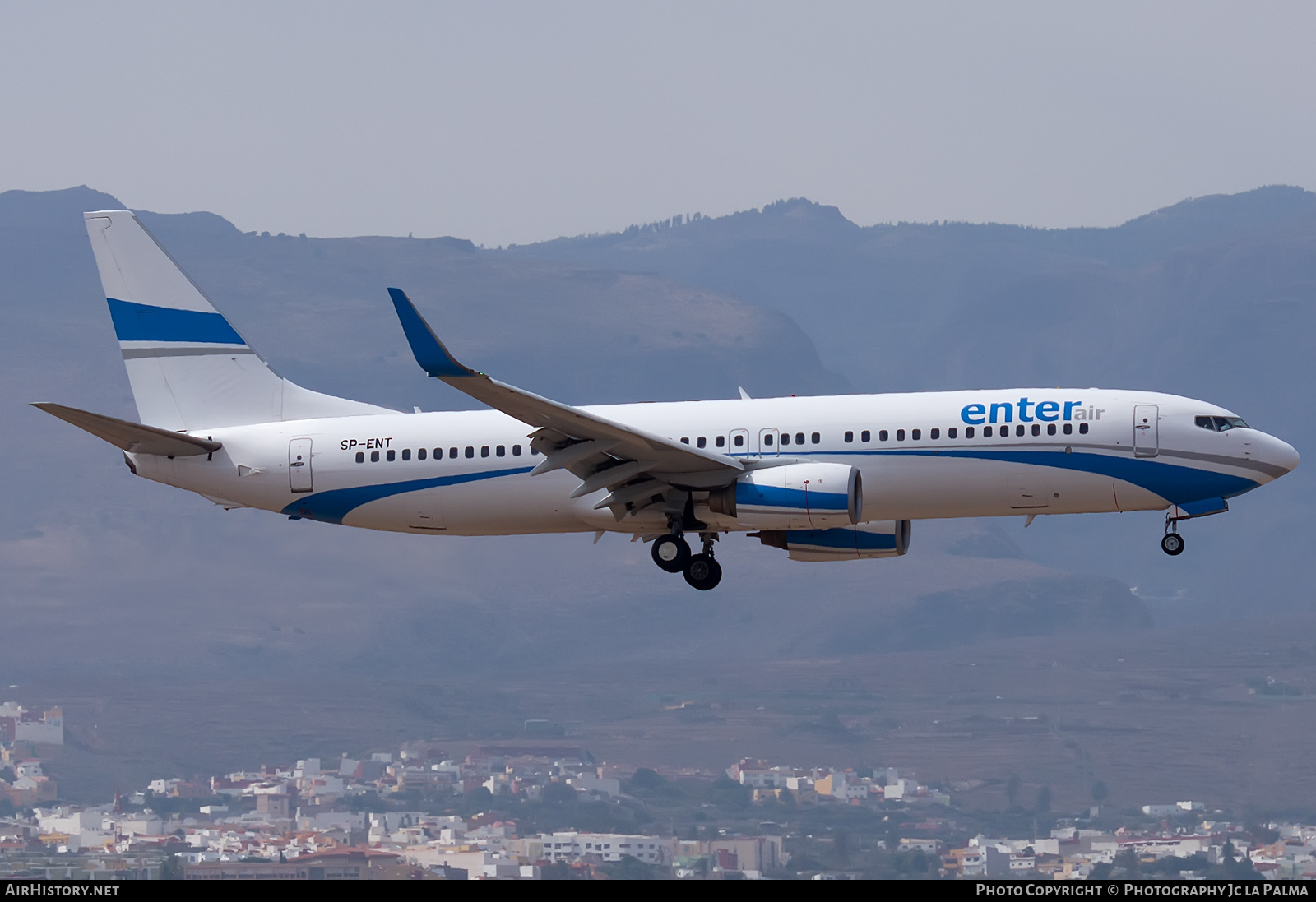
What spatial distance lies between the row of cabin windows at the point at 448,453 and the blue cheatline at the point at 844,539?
7.66 m

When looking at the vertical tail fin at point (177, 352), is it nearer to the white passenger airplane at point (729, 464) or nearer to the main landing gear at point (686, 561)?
the white passenger airplane at point (729, 464)

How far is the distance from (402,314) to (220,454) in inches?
436

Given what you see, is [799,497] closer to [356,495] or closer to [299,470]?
[356,495]

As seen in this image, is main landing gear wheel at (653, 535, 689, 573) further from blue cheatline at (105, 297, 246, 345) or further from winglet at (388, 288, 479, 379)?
blue cheatline at (105, 297, 246, 345)

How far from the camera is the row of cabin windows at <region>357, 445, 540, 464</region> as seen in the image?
50.2m

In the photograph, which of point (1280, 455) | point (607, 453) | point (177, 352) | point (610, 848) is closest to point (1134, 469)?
point (1280, 455)

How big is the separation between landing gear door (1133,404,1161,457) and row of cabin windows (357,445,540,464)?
1477 cm

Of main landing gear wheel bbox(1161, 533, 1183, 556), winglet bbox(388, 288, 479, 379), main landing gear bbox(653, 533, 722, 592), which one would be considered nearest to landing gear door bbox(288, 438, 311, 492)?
main landing gear bbox(653, 533, 722, 592)

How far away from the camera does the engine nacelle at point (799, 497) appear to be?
4653 centimetres

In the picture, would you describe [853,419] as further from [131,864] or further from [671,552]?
[131,864]

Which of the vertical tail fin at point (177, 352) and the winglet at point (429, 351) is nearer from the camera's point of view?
the winglet at point (429, 351)

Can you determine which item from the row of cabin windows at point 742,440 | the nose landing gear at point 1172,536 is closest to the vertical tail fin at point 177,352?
the row of cabin windows at point 742,440

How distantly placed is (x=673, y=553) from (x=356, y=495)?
849 centimetres
